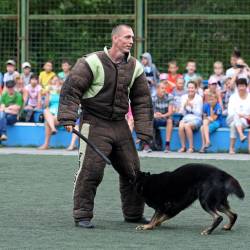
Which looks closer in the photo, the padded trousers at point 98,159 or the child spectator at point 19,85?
the padded trousers at point 98,159

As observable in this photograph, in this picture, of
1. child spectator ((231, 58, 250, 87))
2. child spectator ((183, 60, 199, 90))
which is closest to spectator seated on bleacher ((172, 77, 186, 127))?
child spectator ((183, 60, 199, 90))

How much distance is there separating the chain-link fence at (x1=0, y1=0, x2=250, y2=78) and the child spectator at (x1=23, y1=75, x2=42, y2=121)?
1471mm

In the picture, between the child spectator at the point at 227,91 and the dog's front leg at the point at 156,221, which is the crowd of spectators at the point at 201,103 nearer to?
the child spectator at the point at 227,91

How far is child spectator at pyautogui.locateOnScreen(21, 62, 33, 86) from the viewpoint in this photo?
19547mm

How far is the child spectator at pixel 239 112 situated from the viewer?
16.8 m

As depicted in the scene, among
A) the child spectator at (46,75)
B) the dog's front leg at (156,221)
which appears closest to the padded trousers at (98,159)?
the dog's front leg at (156,221)

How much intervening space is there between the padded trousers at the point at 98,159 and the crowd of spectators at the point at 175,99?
24.0ft

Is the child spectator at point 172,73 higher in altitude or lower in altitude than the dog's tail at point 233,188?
higher

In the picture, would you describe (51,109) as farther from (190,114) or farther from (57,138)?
(190,114)

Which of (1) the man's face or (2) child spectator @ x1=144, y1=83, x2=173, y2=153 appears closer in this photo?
(1) the man's face

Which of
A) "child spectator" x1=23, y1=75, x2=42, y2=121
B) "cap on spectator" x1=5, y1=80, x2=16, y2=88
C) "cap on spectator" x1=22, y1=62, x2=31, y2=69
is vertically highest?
"cap on spectator" x1=22, y1=62, x2=31, y2=69

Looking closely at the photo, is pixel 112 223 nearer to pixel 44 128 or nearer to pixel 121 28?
pixel 121 28

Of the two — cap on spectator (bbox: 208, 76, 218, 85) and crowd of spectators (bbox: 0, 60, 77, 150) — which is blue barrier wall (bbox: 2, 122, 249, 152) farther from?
cap on spectator (bbox: 208, 76, 218, 85)

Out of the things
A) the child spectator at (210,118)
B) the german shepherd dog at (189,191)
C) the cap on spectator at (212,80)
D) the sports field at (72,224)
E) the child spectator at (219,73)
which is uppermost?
the child spectator at (219,73)
